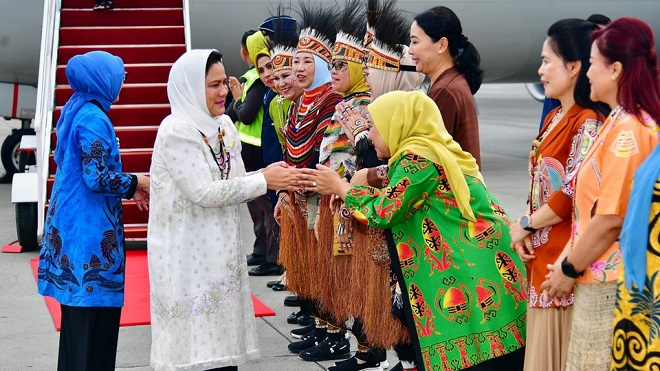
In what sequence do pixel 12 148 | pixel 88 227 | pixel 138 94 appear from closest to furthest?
pixel 88 227 < pixel 138 94 < pixel 12 148

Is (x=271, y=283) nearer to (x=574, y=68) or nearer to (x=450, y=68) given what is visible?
(x=450, y=68)

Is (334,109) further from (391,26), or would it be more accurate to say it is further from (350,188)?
(350,188)

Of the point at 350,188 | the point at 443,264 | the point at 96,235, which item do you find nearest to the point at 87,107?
the point at 96,235

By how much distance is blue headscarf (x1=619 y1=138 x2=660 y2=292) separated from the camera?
7.73ft

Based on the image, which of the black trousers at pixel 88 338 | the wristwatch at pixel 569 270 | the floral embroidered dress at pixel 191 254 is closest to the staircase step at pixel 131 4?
the black trousers at pixel 88 338

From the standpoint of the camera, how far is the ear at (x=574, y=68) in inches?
129

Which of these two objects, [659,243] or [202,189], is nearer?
[659,243]

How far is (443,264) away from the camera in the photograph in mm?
3400

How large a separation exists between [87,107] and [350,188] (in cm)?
119

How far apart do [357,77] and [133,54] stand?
4675 millimetres

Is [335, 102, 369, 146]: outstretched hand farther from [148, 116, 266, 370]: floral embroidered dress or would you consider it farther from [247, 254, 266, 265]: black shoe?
[247, 254, 266, 265]: black shoe

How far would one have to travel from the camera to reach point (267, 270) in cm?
698

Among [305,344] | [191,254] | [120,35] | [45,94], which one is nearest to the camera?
[191,254]

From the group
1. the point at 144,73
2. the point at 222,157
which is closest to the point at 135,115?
the point at 144,73
